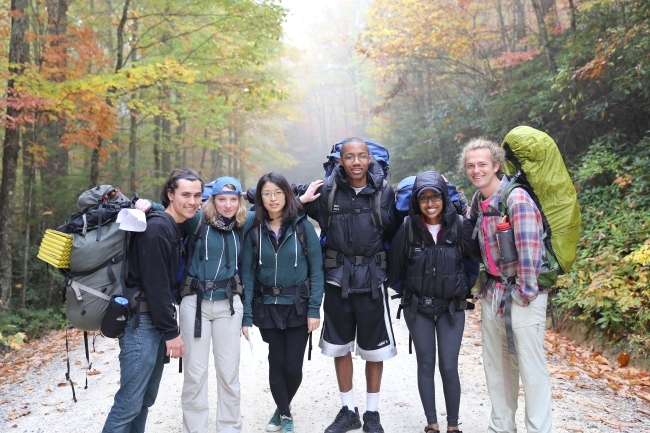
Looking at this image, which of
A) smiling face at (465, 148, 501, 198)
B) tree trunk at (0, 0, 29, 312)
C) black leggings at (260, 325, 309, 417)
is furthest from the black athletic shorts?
tree trunk at (0, 0, 29, 312)

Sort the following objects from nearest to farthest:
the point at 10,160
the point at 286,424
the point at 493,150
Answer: the point at 493,150
the point at 286,424
the point at 10,160

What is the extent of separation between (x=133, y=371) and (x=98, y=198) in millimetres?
1149

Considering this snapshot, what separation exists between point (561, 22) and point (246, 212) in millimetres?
9896

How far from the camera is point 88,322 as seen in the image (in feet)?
9.25

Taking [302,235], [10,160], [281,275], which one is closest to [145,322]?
[281,275]

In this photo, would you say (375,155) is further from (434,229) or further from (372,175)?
(434,229)

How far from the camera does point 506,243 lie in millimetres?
3109

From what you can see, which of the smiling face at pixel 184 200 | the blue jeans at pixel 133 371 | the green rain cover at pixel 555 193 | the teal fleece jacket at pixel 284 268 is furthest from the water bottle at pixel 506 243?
the blue jeans at pixel 133 371

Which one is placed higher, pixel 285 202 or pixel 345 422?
pixel 285 202

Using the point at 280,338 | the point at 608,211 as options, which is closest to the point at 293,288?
the point at 280,338

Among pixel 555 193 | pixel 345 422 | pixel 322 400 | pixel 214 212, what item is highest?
pixel 555 193

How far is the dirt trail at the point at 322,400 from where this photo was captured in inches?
163

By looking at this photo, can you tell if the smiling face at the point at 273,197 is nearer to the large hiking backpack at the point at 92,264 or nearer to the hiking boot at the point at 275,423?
the large hiking backpack at the point at 92,264

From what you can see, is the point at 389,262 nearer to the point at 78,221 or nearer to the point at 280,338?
the point at 280,338
